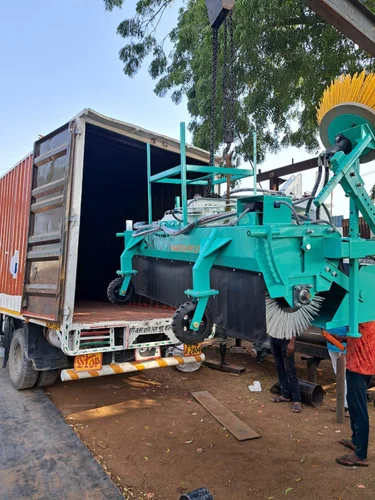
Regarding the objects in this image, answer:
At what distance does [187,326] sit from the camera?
221 centimetres

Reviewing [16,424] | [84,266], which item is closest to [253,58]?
[84,266]

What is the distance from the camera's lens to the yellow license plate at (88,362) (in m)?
3.72

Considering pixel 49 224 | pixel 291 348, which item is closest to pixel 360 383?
pixel 291 348

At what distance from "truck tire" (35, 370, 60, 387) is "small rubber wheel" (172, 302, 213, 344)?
325cm

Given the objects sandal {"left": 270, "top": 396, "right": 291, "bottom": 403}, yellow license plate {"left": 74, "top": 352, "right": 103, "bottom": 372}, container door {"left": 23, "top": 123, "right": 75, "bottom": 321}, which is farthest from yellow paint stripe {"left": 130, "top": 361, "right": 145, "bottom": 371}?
sandal {"left": 270, "top": 396, "right": 291, "bottom": 403}

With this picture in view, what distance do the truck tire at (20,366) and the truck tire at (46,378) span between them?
0.20 feet

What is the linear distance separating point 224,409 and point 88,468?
5.70 ft

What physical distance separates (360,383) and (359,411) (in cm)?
22

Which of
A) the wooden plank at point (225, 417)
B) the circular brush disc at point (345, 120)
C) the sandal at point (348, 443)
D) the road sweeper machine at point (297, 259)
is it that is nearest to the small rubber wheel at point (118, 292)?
the road sweeper machine at point (297, 259)

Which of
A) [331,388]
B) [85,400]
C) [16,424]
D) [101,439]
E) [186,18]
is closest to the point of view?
[101,439]

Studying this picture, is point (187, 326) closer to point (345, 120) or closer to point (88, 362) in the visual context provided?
point (345, 120)

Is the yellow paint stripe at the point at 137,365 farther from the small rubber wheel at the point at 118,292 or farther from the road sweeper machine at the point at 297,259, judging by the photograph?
the road sweeper machine at the point at 297,259

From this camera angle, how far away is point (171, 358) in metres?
4.36

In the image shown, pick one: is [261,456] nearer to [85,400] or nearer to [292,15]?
[85,400]
